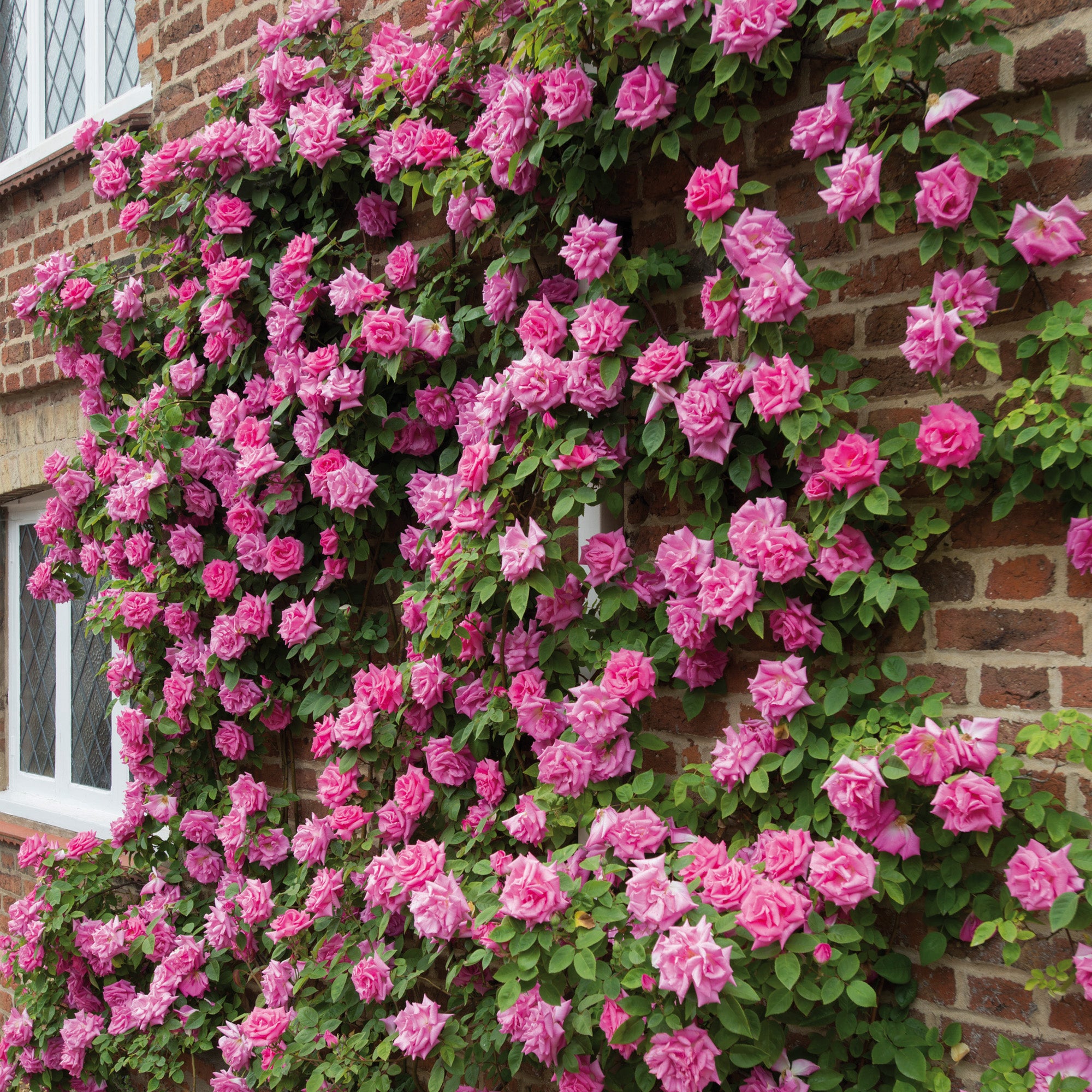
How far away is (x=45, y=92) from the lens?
15.1 feet

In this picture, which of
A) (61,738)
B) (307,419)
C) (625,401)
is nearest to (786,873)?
(625,401)

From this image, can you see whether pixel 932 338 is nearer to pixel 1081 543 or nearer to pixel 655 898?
pixel 1081 543

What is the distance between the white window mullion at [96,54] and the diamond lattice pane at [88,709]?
7.00 feet

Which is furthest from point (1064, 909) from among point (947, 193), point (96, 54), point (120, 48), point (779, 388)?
point (96, 54)

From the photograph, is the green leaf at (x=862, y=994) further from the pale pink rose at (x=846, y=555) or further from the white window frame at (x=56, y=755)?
the white window frame at (x=56, y=755)

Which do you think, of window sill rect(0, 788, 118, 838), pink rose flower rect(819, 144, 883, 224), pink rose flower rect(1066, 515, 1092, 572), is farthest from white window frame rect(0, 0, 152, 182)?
pink rose flower rect(1066, 515, 1092, 572)

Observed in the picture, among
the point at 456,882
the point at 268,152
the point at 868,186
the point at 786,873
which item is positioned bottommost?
the point at 456,882

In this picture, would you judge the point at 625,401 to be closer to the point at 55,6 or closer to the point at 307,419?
the point at 307,419

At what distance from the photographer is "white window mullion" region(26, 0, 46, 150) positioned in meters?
4.60

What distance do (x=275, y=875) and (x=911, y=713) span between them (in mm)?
2116

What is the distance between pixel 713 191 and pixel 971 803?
1237mm

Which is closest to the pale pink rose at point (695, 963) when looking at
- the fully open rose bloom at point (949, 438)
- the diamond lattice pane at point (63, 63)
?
the fully open rose bloom at point (949, 438)

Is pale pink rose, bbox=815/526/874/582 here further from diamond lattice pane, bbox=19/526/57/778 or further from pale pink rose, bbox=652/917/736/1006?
diamond lattice pane, bbox=19/526/57/778

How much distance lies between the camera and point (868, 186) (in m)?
1.81
